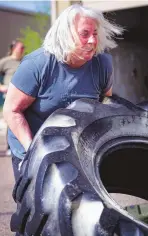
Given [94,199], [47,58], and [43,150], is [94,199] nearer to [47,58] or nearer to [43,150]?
[43,150]

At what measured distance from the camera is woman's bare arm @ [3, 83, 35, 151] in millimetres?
2806

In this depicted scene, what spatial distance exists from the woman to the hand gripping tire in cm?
17

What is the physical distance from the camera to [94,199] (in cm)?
211

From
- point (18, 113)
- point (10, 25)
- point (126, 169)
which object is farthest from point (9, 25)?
point (18, 113)

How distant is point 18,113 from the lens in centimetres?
285

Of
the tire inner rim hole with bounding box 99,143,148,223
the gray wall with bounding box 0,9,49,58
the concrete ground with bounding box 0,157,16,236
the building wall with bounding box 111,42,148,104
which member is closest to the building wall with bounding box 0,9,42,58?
the gray wall with bounding box 0,9,49,58

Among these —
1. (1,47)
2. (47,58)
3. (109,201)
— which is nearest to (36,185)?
(109,201)

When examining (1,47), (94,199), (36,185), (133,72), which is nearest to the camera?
A: (94,199)

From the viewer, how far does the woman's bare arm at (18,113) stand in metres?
2.81

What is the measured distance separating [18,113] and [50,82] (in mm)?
235

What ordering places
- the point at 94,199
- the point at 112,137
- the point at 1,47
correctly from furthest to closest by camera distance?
the point at 1,47 < the point at 112,137 < the point at 94,199

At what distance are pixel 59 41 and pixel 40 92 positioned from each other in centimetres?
30

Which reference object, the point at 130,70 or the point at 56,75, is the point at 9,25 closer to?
the point at 130,70

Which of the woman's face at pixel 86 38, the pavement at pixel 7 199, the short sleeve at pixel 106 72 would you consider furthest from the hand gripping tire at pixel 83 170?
the pavement at pixel 7 199
